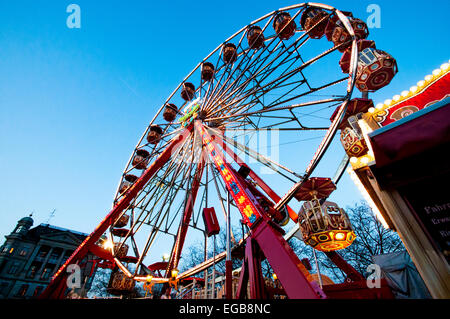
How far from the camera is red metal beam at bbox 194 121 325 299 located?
3045mm

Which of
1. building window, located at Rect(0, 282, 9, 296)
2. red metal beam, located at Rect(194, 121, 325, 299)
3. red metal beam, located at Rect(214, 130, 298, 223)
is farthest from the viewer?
building window, located at Rect(0, 282, 9, 296)

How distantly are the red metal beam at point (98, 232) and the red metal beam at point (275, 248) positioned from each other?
5067 millimetres

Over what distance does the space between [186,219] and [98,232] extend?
13.2ft

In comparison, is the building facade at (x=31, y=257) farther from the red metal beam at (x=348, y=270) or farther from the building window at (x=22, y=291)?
the red metal beam at (x=348, y=270)

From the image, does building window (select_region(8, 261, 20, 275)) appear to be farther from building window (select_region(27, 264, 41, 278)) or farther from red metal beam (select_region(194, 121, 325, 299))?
red metal beam (select_region(194, 121, 325, 299))

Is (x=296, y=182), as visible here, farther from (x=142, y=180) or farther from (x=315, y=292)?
(x=142, y=180)

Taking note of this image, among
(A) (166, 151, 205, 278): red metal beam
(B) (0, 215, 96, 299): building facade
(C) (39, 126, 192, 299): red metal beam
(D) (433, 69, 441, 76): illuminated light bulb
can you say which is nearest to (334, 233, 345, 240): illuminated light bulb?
(D) (433, 69, 441, 76): illuminated light bulb

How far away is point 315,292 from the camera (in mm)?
2896

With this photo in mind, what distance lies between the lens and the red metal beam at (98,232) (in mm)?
8664

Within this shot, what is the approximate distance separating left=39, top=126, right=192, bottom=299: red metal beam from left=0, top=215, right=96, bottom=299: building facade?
875 inches

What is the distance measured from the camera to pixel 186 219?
34.1 ft

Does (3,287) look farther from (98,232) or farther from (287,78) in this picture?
(287,78)

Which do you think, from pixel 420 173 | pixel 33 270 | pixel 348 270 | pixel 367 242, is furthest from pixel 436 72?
pixel 33 270
